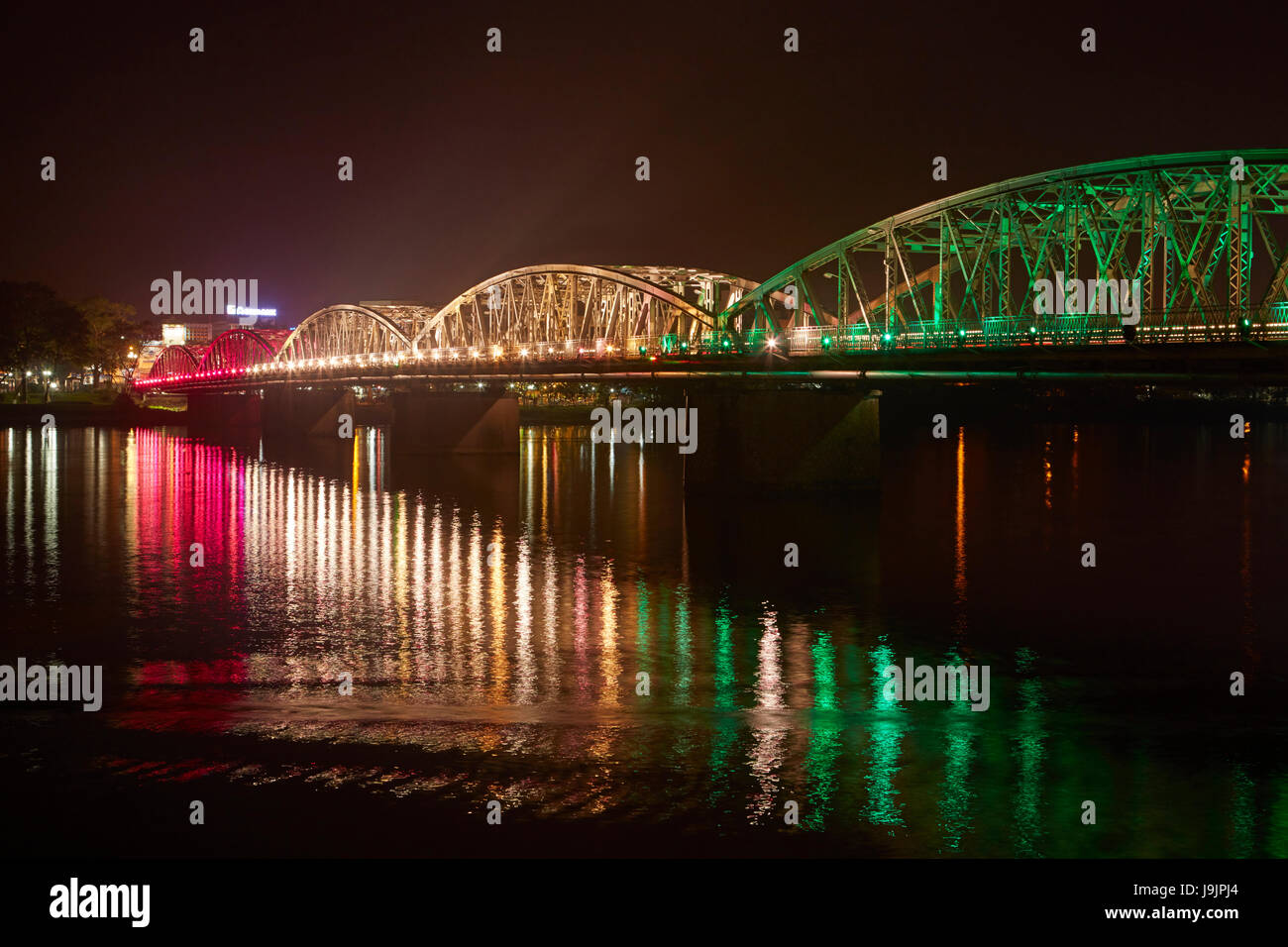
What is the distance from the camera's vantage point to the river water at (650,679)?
15.0m

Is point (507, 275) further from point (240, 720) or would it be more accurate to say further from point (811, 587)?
point (240, 720)

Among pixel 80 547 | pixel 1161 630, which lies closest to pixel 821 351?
pixel 1161 630

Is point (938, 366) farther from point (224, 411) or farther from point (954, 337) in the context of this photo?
point (224, 411)

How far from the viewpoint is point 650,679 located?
2230cm

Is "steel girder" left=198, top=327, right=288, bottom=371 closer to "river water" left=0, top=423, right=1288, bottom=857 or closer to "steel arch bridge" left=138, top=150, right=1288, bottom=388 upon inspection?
"steel arch bridge" left=138, top=150, right=1288, bottom=388

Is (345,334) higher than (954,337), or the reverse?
(345,334)

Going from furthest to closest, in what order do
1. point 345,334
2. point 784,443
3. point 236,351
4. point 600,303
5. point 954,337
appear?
point 236,351
point 345,334
point 600,303
point 784,443
point 954,337

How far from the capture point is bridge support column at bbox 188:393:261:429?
13725 centimetres

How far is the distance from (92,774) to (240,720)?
2.87 metres

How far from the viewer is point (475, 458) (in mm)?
83812

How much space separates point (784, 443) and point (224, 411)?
102129 millimetres

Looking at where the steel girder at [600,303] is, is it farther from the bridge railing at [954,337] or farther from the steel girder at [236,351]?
the steel girder at [236,351]

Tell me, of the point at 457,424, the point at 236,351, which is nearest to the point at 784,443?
the point at 457,424

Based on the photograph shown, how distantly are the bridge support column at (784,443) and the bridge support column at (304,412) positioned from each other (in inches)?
2726
